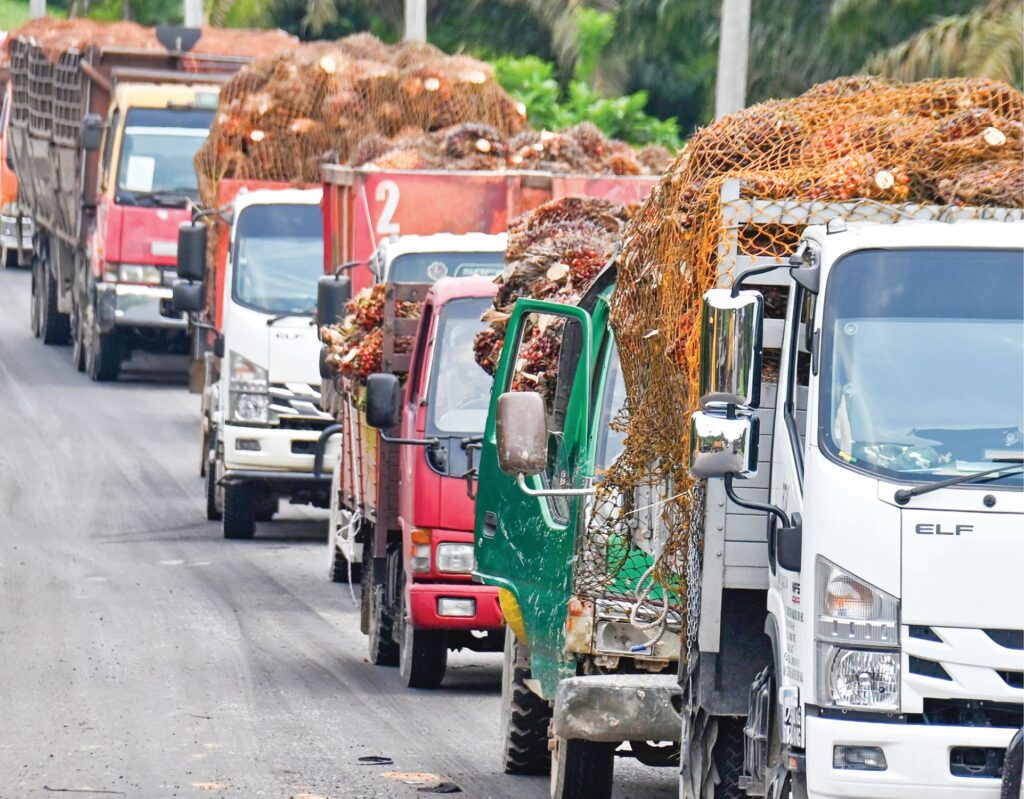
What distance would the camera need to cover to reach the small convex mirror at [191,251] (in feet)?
64.9

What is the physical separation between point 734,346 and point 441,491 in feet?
18.3

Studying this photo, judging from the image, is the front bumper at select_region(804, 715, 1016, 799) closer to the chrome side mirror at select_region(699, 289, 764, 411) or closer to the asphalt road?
the chrome side mirror at select_region(699, 289, 764, 411)

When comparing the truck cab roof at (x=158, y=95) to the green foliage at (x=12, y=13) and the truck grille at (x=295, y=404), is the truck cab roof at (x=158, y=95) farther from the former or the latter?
the green foliage at (x=12, y=13)

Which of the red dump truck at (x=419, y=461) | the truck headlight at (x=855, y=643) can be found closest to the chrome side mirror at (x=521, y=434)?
the truck headlight at (x=855, y=643)

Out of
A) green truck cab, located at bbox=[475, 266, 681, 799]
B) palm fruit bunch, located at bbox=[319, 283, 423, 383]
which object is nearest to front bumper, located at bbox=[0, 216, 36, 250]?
palm fruit bunch, located at bbox=[319, 283, 423, 383]

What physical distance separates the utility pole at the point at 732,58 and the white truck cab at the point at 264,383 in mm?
4298

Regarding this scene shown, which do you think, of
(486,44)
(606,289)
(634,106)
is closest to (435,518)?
(606,289)

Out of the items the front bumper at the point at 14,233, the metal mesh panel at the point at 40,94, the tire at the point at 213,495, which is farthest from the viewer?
the front bumper at the point at 14,233

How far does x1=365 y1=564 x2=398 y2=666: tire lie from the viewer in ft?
42.5

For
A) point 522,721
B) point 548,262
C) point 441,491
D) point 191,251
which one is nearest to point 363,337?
point 441,491

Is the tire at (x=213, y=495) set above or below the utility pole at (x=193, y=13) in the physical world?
below

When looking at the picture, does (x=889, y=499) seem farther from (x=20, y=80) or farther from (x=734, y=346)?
(x=20, y=80)

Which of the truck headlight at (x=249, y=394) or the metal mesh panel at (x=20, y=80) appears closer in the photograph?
the truck headlight at (x=249, y=394)

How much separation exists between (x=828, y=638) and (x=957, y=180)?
200 cm
